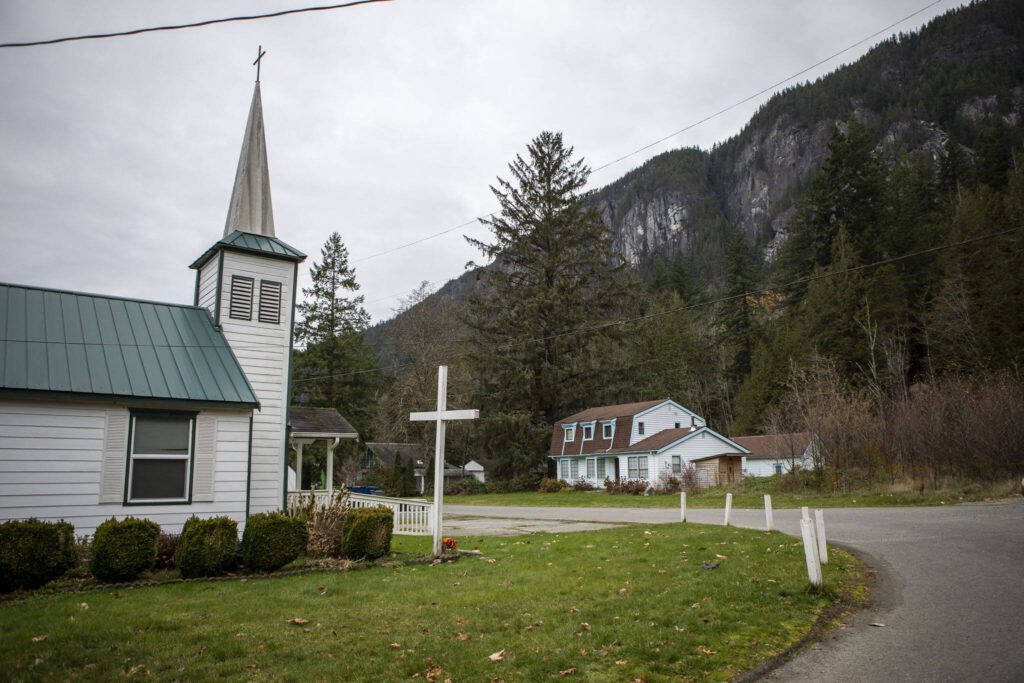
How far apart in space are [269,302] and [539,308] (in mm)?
35404

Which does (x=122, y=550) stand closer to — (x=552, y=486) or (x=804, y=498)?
(x=804, y=498)

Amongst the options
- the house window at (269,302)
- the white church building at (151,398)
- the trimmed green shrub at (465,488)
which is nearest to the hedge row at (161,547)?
→ the white church building at (151,398)

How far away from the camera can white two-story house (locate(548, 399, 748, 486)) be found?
42.1 metres

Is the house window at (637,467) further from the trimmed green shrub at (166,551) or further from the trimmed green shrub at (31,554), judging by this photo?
the trimmed green shrub at (31,554)

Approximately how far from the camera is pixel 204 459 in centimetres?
1240

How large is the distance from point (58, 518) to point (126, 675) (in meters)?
7.08

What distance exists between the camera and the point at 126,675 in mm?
5301

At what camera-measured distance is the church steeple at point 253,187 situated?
16.4m

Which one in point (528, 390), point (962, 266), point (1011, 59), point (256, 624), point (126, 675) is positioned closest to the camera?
point (126, 675)

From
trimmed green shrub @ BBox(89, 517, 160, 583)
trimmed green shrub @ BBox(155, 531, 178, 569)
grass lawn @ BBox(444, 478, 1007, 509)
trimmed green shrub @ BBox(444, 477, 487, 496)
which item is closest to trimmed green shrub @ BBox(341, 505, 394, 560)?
trimmed green shrub @ BBox(155, 531, 178, 569)

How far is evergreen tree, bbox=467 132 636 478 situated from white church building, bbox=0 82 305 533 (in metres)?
33.8

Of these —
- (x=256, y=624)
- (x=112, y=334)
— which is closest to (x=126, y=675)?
(x=256, y=624)

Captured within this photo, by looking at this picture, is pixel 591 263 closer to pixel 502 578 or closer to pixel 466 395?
pixel 466 395

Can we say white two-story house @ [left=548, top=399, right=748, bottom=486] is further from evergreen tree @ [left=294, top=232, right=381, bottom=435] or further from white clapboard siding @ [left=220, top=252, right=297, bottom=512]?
white clapboard siding @ [left=220, top=252, right=297, bottom=512]
